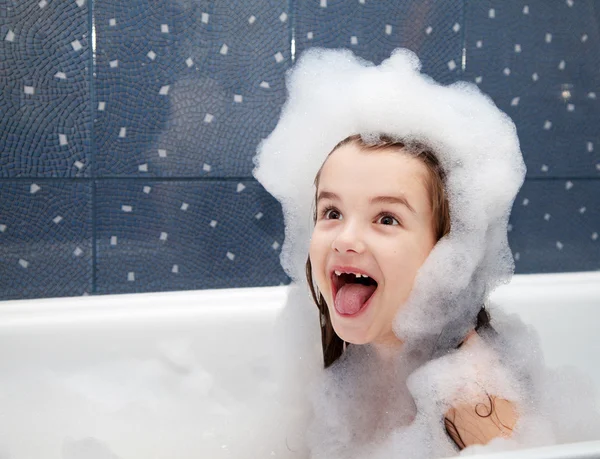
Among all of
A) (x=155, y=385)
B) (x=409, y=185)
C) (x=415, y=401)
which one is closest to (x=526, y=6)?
(x=409, y=185)

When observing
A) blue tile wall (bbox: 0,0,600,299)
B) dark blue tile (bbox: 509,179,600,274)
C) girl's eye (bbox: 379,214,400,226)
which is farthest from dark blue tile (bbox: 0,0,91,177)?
dark blue tile (bbox: 509,179,600,274)

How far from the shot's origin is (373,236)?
0.97 meters

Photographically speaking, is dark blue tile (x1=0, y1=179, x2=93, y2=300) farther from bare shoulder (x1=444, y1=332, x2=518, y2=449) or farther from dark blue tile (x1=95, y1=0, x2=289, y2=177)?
bare shoulder (x1=444, y1=332, x2=518, y2=449)

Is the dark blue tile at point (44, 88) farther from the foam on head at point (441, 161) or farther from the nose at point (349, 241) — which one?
the nose at point (349, 241)

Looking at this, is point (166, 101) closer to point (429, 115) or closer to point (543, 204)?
point (429, 115)

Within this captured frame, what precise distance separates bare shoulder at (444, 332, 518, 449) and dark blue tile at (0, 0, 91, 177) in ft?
3.42

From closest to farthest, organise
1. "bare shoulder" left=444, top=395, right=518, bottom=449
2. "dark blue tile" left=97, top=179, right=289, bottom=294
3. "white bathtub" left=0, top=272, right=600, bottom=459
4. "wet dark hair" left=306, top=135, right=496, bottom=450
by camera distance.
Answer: "bare shoulder" left=444, top=395, right=518, bottom=449, "wet dark hair" left=306, top=135, right=496, bottom=450, "white bathtub" left=0, top=272, right=600, bottom=459, "dark blue tile" left=97, top=179, right=289, bottom=294

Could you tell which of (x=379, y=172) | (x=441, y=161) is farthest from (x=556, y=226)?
(x=379, y=172)

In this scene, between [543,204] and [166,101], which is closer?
[166,101]

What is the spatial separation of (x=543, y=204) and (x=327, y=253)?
3.66 ft

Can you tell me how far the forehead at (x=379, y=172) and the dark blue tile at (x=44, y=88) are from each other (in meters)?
0.78

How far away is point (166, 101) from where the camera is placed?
5.24 ft

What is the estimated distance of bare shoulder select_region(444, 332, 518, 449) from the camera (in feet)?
2.99

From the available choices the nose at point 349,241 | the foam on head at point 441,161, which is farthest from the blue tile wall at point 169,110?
the nose at point 349,241
